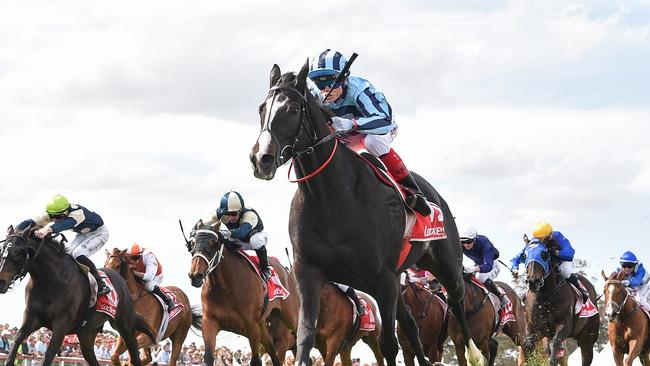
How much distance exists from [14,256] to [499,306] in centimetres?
818

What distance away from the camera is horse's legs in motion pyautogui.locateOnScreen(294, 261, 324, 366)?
734 centimetres

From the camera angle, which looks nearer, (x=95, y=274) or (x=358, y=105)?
(x=358, y=105)

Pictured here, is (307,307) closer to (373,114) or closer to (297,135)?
(297,135)

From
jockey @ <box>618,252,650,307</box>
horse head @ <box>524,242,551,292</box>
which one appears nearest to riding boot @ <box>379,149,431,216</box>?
horse head @ <box>524,242,551,292</box>

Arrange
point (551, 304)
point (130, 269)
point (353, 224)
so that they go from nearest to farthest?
point (353, 224) → point (551, 304) → point (130, 269)

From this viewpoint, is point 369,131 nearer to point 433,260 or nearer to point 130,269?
point 433,260

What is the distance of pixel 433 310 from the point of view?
16438 mm

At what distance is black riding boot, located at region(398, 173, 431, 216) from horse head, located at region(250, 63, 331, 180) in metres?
1.11

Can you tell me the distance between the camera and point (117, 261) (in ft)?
55.5

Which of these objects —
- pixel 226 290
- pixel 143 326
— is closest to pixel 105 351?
pixel 143 326

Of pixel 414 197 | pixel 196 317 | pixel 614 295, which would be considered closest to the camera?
pixel 414 197

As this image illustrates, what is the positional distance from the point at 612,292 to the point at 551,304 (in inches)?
97.0

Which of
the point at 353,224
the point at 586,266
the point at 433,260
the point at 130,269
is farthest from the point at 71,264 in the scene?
the point at 586,266

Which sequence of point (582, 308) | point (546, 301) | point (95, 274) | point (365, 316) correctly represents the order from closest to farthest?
point (95, 274) < point (546, 301) < point (365, 316) < point (582, 308)
